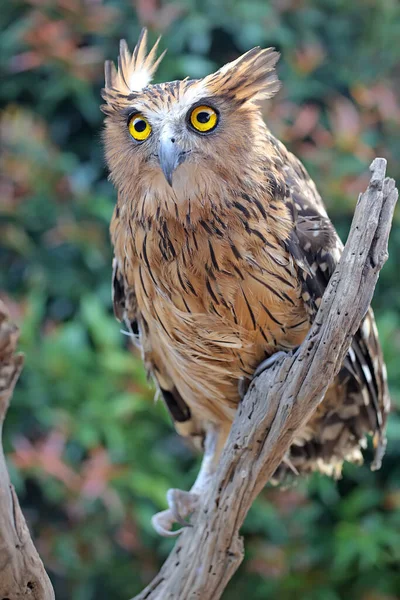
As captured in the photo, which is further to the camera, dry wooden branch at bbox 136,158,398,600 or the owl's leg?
the owl's leg

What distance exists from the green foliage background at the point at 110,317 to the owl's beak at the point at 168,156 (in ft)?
4.15

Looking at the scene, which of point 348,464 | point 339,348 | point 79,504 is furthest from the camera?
point 348,464

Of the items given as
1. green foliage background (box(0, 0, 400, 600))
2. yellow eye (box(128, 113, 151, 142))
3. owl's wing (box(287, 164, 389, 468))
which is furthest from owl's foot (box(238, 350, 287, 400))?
green foliage background (box(0, 0, 400, 600))

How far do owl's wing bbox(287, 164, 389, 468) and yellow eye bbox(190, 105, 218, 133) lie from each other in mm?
229

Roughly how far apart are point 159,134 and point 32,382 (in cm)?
143

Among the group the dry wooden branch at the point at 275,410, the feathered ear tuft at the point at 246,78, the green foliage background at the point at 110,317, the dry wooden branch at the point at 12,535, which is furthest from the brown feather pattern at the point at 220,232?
the green foliage background at the point at 110,317

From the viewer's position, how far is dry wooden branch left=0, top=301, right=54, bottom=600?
0.90 m

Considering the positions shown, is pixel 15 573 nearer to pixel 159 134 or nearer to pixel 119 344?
pixel 159 134

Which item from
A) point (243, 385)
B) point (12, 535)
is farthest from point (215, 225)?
point (12, 535)

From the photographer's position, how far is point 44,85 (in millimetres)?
2723

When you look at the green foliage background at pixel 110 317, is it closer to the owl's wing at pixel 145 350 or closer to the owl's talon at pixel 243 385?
the owl's wing at pixel 145 350

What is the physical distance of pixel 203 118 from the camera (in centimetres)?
117

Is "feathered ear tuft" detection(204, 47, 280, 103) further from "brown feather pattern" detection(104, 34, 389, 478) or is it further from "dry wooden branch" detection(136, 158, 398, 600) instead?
"dry wooden branch" detection(136, 158, 398, 600)

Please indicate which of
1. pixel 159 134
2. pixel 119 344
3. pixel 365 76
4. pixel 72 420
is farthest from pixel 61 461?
pixel 365 76
